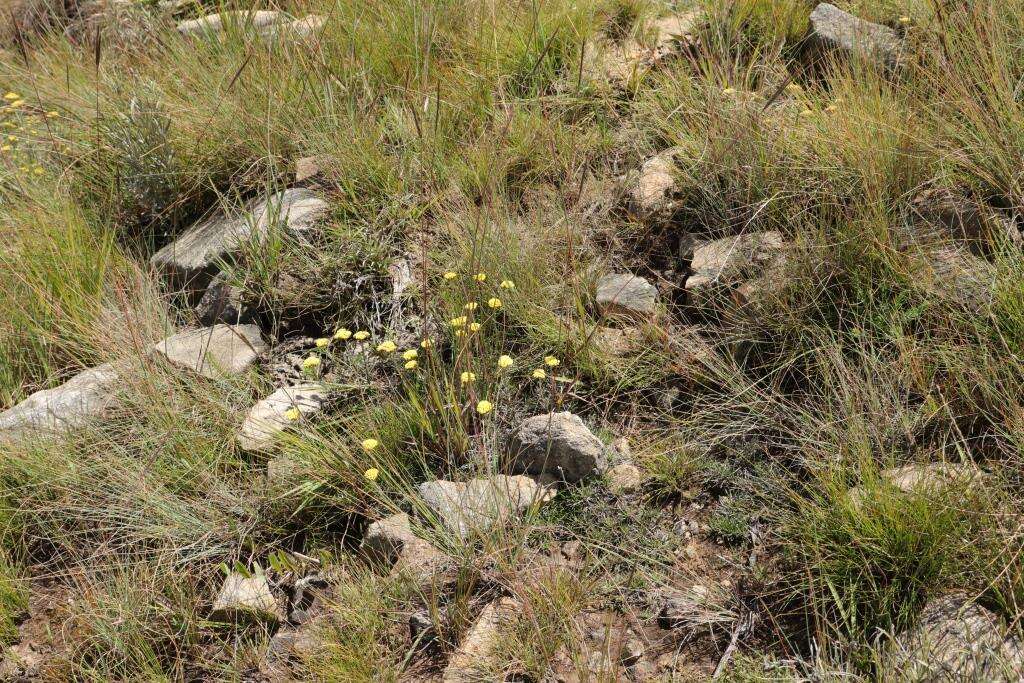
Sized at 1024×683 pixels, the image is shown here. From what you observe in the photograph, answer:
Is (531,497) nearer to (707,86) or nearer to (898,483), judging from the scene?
(898,483)

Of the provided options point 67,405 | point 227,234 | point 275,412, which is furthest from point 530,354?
point 67,405

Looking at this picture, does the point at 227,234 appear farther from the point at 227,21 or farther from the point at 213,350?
the point at 227,21

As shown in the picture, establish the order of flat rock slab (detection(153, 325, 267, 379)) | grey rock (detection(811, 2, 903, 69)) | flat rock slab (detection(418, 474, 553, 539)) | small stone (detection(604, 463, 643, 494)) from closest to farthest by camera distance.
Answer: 1. flat rock slab (detection(418, 474, 553, 539))
2. small stone (detection(604, 463, 643, 494))
3. flat rock slab (detection(153, 325, 267, 379))
4. grey rock (detection(811, 2, 903, 69))

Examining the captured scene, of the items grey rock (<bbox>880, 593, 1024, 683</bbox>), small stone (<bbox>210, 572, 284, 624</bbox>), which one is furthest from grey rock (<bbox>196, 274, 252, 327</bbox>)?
grey rock (<bbox>880, 593, 1024, 683</bbox>)

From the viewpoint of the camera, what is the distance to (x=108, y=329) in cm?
328

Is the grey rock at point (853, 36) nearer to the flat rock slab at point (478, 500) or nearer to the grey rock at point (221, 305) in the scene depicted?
the flat rock slab at point (478, 500)

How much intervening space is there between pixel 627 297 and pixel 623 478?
0.74 meters

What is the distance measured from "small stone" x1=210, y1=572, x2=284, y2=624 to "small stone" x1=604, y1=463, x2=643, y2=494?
103 centimetres

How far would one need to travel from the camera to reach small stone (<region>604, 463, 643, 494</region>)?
2.55m

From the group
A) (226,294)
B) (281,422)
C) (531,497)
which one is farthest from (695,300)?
(226,294)

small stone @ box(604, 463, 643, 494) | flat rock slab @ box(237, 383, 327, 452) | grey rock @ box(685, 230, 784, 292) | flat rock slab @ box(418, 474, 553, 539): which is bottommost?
small stone @ box(604, 463, 643, 494)

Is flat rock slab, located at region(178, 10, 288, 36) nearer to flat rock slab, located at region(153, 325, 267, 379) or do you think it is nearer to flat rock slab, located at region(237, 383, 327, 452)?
flat rock slab, located at region(153, 325, 267, 379)

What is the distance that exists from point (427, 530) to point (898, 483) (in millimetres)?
1275

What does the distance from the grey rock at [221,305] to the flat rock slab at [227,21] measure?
1.48 m
